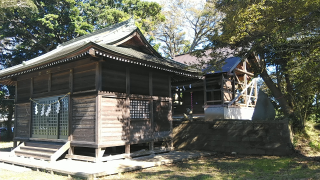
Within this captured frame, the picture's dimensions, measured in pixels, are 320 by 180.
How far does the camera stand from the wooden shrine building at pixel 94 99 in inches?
386

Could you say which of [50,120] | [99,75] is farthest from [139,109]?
[50,120]

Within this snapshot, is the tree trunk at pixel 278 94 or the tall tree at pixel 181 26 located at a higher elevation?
the tall tree at pixel 181 26

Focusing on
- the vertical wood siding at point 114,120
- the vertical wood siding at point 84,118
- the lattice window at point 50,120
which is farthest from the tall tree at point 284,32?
the lattice window at point 50,120

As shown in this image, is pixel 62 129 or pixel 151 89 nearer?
pixel 62 129

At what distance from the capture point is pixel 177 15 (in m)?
35.8

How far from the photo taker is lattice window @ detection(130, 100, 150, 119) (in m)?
11.2

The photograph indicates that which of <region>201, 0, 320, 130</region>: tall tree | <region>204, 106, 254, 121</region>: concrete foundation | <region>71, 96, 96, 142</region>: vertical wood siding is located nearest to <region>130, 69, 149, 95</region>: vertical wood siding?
<region>71, 96, 96, 142</region>: vertical wood siding

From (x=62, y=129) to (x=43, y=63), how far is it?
304 centimetres

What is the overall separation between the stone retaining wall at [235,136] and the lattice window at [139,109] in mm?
3487

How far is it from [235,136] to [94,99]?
7.21m

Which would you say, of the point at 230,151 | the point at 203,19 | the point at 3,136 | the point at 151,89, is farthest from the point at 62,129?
the point at 203,19

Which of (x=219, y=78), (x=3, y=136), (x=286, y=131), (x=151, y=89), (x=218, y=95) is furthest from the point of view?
(x=3, y=136)

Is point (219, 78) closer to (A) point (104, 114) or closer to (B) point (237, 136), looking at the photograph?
→ (B) point (237, 136)

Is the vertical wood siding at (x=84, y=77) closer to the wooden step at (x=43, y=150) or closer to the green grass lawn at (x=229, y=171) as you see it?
the wooden step at (x=43, y=150)
